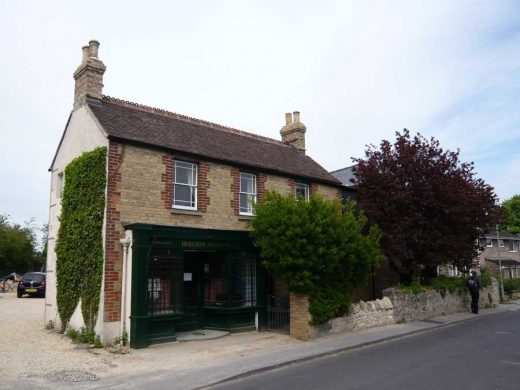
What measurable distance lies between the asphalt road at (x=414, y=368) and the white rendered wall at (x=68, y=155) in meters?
6.84

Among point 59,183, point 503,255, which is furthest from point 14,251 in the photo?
point 503,255

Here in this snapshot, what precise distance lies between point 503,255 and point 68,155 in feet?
141

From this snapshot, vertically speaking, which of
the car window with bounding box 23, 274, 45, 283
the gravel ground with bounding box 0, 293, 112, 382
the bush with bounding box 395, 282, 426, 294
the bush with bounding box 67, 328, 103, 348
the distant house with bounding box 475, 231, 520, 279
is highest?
the distant house with bounding box 475, 231, 520, 279

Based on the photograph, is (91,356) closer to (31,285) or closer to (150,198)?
(150,198)

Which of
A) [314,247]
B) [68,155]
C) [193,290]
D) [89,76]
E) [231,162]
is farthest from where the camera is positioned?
[231,162]

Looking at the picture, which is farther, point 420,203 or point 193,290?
point 420,203

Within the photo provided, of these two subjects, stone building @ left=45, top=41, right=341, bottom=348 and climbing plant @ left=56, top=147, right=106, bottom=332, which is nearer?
stone building @ left=45, top=41, right=341, bottom=348

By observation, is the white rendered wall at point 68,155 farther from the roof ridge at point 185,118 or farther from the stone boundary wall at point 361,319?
the stone boundary wall at point 361,319

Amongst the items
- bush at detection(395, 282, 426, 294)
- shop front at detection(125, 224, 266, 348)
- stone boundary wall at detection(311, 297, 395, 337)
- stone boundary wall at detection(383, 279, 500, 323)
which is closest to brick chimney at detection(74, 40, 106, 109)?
shop front at detection(125, 224, 266, 348)

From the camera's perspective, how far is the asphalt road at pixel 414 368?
7.81m

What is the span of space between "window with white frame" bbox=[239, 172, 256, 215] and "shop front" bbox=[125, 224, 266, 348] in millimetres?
1405

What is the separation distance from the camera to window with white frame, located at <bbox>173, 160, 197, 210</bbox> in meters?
13.7

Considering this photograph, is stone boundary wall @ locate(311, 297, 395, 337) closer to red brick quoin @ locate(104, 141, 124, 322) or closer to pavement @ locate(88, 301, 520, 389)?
pavement @ locate(88, 301, 520, 389)

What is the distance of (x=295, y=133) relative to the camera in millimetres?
21016
